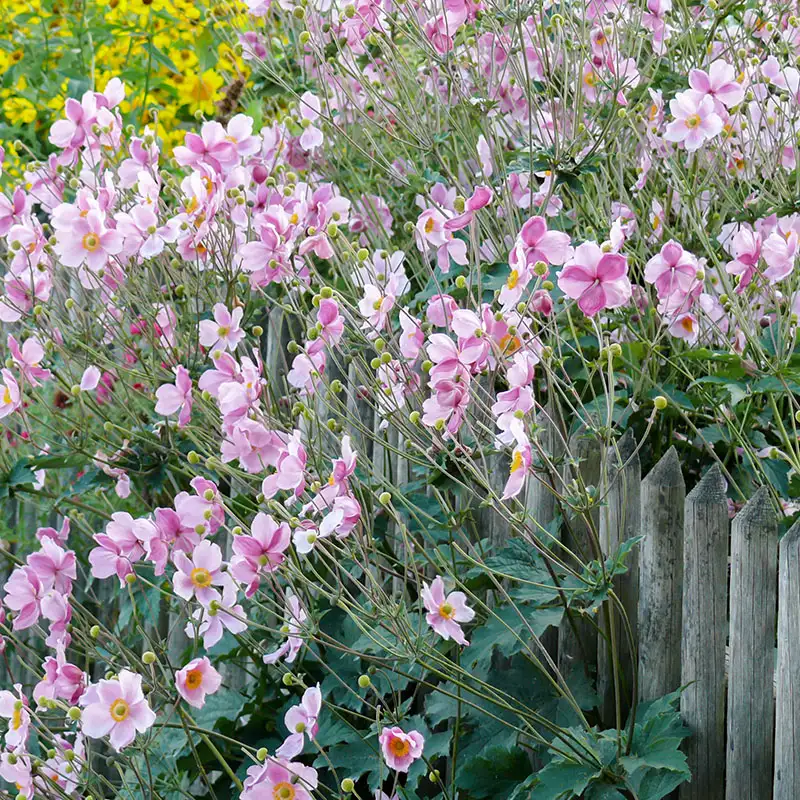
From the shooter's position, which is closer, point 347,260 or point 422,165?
point 347,260

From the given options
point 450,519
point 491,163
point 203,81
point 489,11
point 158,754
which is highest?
point 203,81

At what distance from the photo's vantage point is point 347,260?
79.8 inches

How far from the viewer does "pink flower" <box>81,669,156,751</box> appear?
1.58m

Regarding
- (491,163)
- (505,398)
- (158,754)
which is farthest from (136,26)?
(505,398)

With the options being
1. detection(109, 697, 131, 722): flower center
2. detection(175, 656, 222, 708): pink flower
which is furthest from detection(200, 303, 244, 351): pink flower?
detection(109, 697, 131, 722): flower center

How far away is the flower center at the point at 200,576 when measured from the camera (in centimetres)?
176

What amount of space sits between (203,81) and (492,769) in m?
3.39

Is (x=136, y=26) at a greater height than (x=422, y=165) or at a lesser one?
greater

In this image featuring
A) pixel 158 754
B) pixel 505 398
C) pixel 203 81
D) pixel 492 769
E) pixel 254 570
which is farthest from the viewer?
pixel 203 81

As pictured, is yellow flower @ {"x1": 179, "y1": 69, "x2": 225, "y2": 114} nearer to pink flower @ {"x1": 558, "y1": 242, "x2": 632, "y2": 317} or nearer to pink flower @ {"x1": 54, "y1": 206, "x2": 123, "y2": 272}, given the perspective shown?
pink flower @ {"x1": 54, "y1": 206, "x2": 123, "y2": 272}

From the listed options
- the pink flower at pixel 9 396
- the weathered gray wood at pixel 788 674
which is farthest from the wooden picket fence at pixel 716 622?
the pink flower at pixel 9 396

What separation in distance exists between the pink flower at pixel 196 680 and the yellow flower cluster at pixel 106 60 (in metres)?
2.96

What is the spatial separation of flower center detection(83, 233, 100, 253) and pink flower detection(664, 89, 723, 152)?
1.02m

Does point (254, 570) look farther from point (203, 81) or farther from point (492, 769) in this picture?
point (203, 81)
